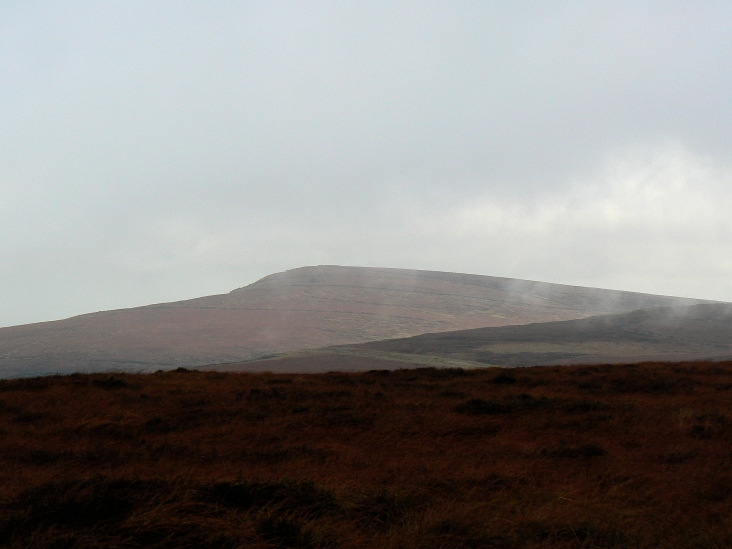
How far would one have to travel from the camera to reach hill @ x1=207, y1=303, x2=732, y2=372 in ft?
246

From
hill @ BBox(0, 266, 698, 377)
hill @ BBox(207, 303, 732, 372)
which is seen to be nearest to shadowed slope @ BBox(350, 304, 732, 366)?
hill @ BBox(207, 303, 732, 372)

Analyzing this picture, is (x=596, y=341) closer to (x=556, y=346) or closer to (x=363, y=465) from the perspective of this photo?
(x=556, y=346)

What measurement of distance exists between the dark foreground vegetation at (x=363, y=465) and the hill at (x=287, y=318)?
8527 centimetres

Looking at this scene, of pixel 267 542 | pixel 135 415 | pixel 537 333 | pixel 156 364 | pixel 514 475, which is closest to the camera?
pixel 267 542

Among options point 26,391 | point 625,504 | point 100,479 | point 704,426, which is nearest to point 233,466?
point 100,479

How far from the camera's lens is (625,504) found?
775 cm

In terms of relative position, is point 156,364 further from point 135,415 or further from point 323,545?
point 323,545

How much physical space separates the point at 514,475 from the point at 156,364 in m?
98.9

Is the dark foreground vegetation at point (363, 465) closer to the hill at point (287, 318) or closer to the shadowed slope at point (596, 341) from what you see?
the shadowed slope at point (596, 341)

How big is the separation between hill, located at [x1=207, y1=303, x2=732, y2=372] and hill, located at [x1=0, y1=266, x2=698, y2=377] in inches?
952

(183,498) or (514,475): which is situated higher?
(183,498)

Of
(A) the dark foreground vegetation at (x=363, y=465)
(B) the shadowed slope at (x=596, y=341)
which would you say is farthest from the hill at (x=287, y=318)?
(A) the dark foreground vegetation at (x=363, y=465)

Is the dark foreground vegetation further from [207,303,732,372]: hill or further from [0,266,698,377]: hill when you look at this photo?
[0,266,698,377]: hill

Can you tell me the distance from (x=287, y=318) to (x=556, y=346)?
65458 millimetres
